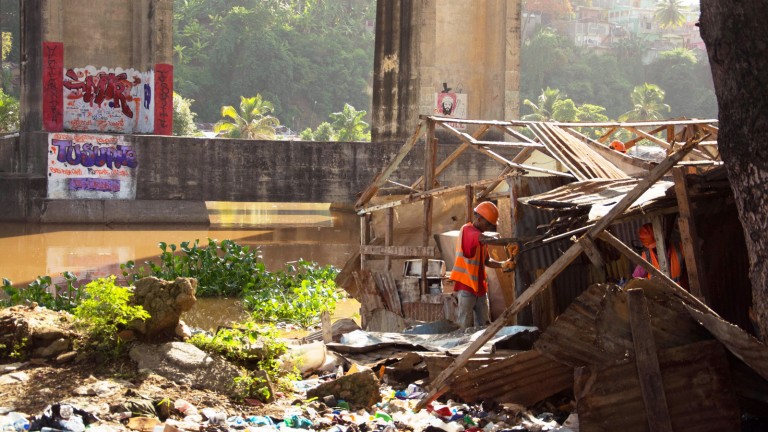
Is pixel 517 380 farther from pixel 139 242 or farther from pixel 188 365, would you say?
pixel 139 242

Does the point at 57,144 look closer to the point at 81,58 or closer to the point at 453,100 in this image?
the point at 81,58

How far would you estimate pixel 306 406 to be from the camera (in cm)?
647

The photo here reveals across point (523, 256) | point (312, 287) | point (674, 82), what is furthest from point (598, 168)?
point (674, 82)

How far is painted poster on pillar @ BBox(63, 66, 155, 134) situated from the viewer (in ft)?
77.4

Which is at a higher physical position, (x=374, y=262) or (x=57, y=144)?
(x=57, y=144)

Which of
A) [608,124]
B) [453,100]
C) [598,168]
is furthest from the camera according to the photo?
[453,100]

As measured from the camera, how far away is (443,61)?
86.1 feet

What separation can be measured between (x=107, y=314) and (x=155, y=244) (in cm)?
1364

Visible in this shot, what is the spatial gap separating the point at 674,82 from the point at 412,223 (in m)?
66.7

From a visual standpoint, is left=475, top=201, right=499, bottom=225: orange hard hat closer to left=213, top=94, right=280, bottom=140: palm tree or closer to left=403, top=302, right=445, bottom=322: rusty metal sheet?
left=403, top=302, right=445, bottom=322: rusty metal sheet

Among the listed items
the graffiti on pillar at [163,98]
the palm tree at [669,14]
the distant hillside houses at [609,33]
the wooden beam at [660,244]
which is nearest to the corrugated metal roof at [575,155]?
the wooden beam at [660,244]

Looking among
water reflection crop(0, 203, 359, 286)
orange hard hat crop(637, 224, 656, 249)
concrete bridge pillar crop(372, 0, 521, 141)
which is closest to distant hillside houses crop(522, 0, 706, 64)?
concrete bridge pillar crop(372, 0, 521, 141)

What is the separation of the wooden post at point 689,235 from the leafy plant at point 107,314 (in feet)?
12.0

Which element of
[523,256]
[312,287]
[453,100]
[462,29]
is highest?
[462,29]
